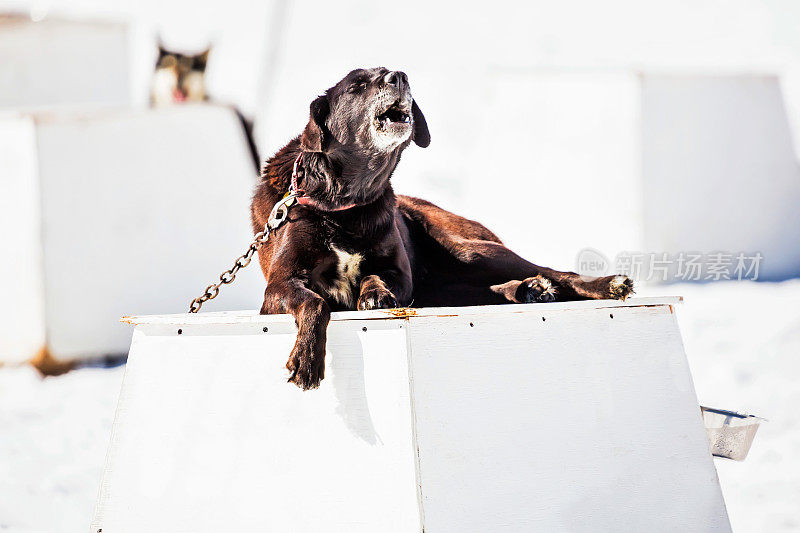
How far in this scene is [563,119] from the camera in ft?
18.9

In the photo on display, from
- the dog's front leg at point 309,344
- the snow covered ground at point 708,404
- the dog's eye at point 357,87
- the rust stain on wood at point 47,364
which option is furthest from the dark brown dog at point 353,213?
the rust stain on wood at point 47,364

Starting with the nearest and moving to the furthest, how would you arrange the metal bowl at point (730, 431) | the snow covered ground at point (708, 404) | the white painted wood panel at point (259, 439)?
the white painted wood panel at point (259, 439) → the metal bowl at point (730, 431) → the snow covered ground at point (708, 404)

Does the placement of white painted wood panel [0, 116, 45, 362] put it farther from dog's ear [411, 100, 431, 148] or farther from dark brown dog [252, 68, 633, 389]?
dog's ear [411, 100, 431, 148]

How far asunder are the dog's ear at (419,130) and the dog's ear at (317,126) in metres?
0.27

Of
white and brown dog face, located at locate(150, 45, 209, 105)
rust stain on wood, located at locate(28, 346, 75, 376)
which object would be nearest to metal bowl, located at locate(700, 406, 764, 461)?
rust stain on wood, located at locate(28, 346, 75, 376)

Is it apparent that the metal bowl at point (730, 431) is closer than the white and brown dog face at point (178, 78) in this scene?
Yes

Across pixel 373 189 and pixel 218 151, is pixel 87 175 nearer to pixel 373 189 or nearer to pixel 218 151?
pixel 218 151

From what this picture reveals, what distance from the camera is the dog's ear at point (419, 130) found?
7.41 feet

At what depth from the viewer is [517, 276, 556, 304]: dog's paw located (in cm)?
228

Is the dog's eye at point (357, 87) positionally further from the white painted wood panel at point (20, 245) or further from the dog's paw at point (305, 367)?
the white painted wood panel at point (20, 245)

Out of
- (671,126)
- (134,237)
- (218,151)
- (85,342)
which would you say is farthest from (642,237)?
(85,342)

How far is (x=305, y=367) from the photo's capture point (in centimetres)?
156

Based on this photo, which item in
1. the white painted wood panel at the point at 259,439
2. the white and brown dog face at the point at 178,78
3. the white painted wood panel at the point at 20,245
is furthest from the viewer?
the white and brown dog face at the point at 178,78

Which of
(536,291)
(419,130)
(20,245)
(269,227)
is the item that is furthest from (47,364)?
(536,291)
